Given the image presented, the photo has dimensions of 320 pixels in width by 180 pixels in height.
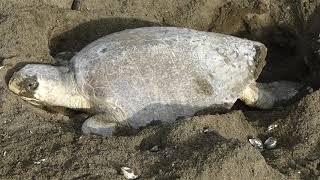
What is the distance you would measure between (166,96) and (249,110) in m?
0.79

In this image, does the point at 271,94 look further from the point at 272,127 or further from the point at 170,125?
the point at 170,125

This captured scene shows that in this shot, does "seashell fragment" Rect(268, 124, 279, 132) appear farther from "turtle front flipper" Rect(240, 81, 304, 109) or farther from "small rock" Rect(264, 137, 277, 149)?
"turtle front flipper" Rect(240, 81, 304, 109)

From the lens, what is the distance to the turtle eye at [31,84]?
11.1 feet

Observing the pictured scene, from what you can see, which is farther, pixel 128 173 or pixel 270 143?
pixel 270 143

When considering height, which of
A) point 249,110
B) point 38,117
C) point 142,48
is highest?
point 142,48

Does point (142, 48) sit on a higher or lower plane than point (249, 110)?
higher

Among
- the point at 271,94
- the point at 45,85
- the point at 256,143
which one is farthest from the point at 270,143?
the point at 45,85

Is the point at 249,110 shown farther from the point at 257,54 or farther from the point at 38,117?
the point at 38,117

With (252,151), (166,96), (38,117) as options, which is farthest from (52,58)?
(252,151)

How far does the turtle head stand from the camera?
3.37m

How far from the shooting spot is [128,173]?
250cm

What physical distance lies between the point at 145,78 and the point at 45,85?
0.69 m

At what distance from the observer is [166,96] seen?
10.8ft

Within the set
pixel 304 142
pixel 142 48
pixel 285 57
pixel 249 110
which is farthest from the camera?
pixel 285 57
